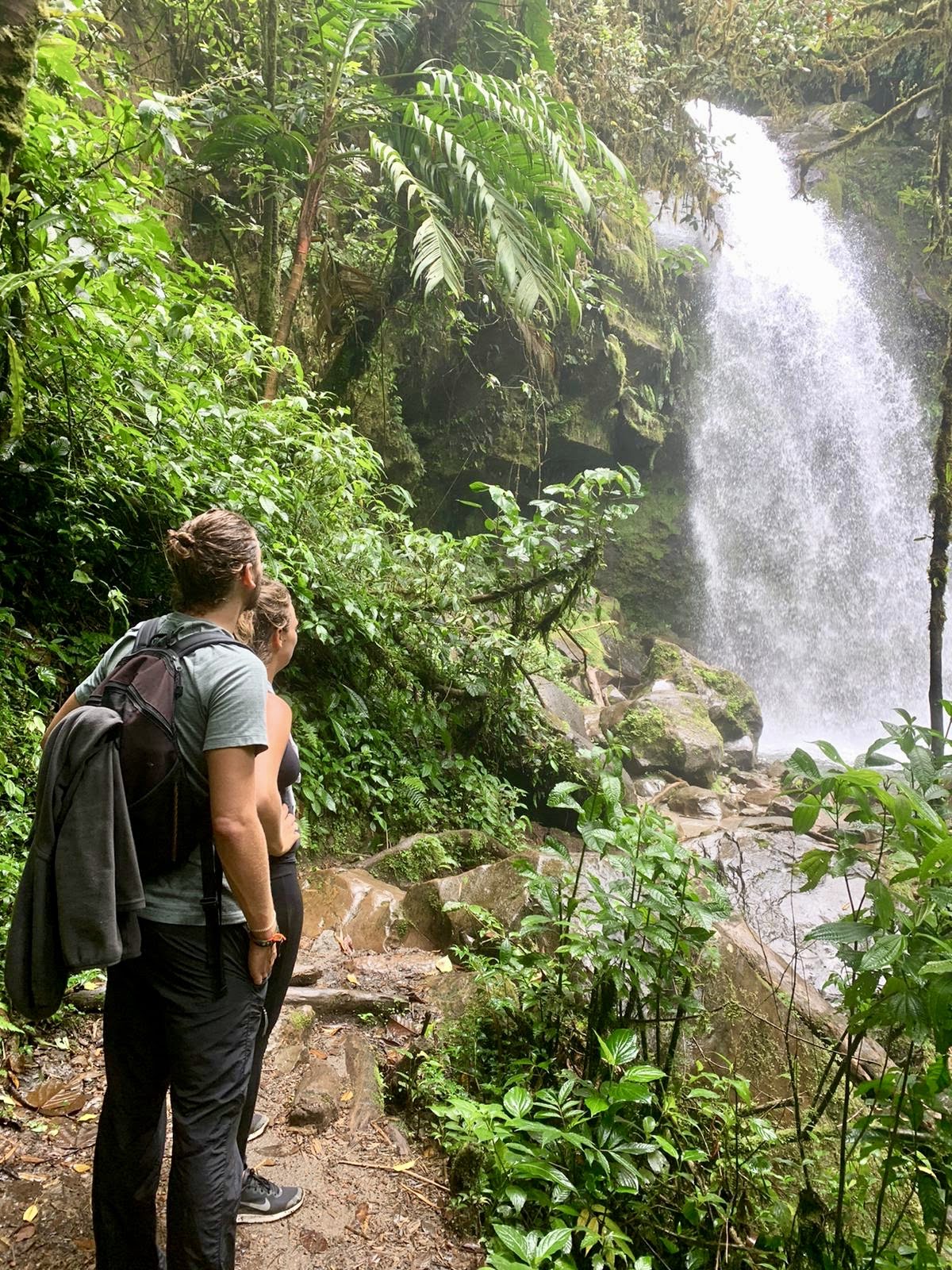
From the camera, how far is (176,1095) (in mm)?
1581

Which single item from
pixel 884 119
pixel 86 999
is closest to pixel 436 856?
pixel 86 999

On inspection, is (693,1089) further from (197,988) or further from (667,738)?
(667,738)

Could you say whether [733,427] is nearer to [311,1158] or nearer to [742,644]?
[742,644]

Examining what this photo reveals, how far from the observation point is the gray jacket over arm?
4.71 ft

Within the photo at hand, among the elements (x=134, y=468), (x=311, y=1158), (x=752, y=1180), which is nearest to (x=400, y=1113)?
(x=311, y=1158)

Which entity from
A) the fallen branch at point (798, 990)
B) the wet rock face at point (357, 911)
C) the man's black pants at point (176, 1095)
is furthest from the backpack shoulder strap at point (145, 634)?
the wet rock face at point (357, 911)

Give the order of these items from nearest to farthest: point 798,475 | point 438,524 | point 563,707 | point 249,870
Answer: point 249,870, point 563,707, point 438,524, point 798,475

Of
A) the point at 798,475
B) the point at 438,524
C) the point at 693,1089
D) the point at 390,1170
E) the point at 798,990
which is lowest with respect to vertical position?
the point at 390,1170

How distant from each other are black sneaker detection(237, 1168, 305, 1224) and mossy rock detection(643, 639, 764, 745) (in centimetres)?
1099

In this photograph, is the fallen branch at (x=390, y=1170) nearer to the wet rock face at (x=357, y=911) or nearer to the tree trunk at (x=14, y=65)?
the wet rock face at (x=357, y=911)

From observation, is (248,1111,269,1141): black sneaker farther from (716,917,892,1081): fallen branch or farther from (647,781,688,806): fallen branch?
(647,781,688,806): fallen branch

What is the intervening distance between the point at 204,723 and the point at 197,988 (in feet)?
1.89

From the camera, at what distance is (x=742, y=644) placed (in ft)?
54.5

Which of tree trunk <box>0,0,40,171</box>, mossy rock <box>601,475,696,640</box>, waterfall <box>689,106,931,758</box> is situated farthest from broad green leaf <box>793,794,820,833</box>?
waterfall <box>689,106,931,758</box>
